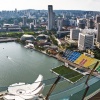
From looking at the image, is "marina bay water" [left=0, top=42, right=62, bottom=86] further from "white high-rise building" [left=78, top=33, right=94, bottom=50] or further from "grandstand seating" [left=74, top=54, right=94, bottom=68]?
"white high-rise building" [left=78, top=33, right=94, bottom=50]

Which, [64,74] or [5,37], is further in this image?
[5,37]

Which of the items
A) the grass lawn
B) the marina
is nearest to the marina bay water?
the marina

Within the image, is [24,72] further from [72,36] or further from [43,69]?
[72,36]

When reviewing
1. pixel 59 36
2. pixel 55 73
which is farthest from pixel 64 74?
pixel 59 36

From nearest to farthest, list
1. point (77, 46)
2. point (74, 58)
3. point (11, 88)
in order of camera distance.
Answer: point (11, 88)
point (74, 58)
point (77, 46)

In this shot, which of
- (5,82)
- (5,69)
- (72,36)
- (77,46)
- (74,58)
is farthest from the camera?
(72,36)

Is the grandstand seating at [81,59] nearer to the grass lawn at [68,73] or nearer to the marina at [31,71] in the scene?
the marina at [31,71]

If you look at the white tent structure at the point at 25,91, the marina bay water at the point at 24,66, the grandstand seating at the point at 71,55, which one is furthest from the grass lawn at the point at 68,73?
the white tent structure at the point at 25,91
